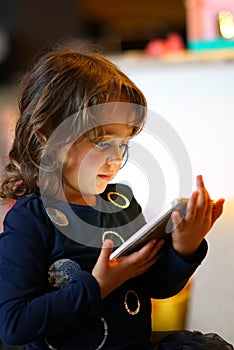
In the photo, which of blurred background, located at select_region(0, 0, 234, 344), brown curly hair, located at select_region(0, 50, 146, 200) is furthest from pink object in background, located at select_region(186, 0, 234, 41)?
brown curly hair, located at select_region(0, 50, 146, 200)

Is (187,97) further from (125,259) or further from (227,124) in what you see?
(125,259)

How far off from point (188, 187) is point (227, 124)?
536mm

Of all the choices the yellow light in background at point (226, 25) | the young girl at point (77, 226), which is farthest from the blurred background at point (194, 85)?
the young girl at point (77, 226)

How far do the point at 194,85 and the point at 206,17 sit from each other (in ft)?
1.12

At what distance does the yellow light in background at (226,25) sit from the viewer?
1691 mm

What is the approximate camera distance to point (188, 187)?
2.83ft

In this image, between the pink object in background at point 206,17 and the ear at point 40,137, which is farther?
the pink object in background at point 206,17

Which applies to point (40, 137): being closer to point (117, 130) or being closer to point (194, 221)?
point (117, 130)

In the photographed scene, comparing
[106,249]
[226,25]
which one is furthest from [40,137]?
[226,25]

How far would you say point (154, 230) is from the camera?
28.5 inches

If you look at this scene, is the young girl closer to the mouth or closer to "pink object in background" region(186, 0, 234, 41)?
the mouth

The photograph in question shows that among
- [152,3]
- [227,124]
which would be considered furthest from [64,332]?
[152,3]

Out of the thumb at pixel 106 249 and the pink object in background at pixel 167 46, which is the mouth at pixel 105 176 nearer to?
the thumb at pixel 106 249

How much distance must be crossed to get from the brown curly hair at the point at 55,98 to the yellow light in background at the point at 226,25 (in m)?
0.97
